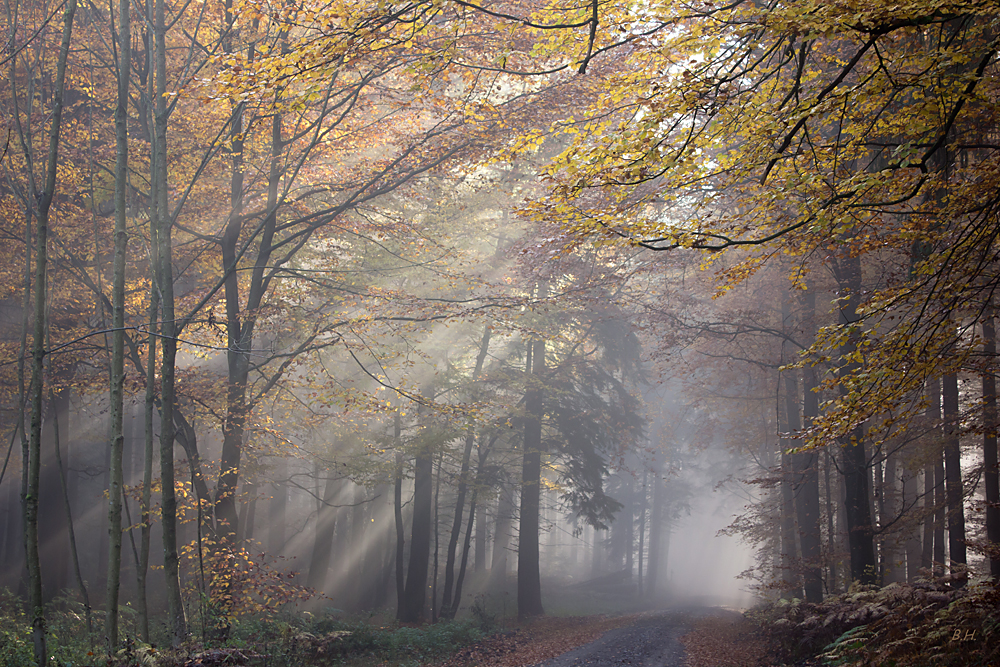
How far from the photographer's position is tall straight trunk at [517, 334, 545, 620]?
19.2 meters

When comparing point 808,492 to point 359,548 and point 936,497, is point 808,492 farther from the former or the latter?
point 359,548

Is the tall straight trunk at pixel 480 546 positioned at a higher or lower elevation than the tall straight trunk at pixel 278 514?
lower

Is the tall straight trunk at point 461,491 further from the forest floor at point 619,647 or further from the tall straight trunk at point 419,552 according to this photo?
the forest floor at point 619,647

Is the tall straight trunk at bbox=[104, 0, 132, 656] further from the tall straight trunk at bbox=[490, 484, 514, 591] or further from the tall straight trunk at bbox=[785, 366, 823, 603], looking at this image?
the tall straight trunk at bbox=[490, 484, 514, 591]

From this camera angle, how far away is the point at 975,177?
598 cm

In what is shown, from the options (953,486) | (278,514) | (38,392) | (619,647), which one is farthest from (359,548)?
(953,486)

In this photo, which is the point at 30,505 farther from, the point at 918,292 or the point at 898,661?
the point at 918,292

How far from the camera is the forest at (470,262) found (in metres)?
5.73

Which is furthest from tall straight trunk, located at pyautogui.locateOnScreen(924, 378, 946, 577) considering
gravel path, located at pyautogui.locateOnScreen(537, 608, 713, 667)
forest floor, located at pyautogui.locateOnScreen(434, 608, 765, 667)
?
gravel path, located at pyautogui.locateOnScreen(537, 608, 713, 667)

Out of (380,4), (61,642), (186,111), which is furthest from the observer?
(186,111)

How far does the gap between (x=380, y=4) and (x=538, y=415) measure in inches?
614

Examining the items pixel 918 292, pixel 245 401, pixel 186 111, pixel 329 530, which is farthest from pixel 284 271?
pixel 329 530

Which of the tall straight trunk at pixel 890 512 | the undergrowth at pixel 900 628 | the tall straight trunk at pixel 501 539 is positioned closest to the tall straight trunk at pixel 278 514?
the tall straight trunk at pixel 501 539

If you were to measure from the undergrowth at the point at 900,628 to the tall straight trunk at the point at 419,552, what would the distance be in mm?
9608
